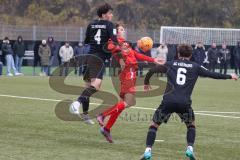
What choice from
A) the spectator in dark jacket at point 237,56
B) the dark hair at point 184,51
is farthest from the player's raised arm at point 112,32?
the spectator in dark jacket at point 237,56

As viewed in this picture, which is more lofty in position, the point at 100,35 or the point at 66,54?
the point at 100,35

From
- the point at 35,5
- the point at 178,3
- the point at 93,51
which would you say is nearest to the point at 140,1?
the point at 178,3

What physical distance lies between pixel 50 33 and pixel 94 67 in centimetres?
3054

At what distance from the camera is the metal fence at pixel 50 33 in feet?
137

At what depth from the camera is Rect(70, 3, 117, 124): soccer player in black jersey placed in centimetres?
1186

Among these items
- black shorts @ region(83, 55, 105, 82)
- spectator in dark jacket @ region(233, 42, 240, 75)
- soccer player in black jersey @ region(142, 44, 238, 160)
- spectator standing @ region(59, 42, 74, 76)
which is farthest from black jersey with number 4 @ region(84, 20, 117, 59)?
spectator in dark jacket @ region(233, 42, 240, 75)

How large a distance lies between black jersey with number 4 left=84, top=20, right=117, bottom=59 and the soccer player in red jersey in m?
0.13

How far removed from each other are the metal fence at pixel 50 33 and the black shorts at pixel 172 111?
32.4 m

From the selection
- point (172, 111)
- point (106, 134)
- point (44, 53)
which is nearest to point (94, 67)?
point (106, 134)

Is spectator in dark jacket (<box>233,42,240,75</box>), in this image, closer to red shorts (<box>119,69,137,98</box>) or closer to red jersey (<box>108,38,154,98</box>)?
red jersey (<box>108,38,154,98</box>)

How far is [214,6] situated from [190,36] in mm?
24413

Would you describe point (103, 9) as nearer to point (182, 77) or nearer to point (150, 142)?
point (182, 77)

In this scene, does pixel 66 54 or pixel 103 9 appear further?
pixel 66 54

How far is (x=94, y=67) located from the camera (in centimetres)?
1217
